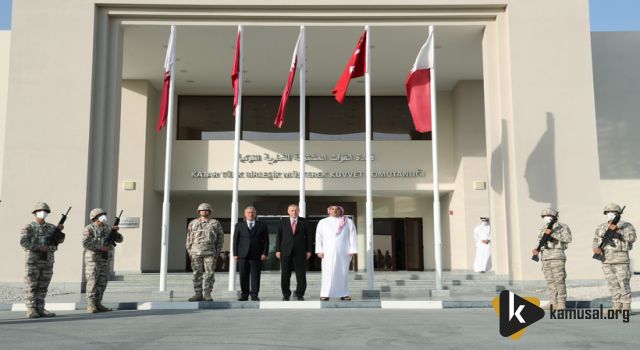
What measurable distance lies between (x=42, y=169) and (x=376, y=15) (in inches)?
332

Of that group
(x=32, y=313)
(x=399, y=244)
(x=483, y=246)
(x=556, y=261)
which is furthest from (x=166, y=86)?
(x=399, y=244)

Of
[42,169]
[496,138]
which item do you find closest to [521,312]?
[496,138]

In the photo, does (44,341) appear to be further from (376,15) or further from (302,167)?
(376,15)

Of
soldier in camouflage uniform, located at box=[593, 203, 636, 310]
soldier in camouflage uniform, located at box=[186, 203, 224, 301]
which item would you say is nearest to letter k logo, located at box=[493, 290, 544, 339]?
soldier in camouflage uniform, located at box=[593, 203, 636, 310]

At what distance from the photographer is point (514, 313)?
5629 millimetres

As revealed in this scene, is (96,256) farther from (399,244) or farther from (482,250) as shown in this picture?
(399,244)

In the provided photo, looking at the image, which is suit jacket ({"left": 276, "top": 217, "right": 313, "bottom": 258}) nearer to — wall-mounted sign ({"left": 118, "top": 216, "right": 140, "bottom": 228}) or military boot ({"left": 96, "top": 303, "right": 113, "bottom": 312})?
military boot ({"left": 96, "top": 303, "right": 113, "bottom": 312})

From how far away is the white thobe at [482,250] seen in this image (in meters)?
16.9

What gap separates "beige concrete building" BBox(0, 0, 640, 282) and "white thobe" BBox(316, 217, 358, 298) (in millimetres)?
4974

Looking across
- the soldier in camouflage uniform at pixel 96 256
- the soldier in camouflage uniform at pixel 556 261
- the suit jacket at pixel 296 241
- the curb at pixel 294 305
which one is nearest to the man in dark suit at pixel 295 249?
the suit jacket at pixel 296 241

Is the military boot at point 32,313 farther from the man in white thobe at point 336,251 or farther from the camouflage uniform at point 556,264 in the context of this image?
the camouflage uniform at point 556,264

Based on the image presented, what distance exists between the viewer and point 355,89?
2027cm

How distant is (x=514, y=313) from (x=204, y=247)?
5.50 meters

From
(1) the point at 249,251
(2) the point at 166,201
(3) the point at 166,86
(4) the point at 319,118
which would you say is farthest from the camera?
(4) the point at 319,118
